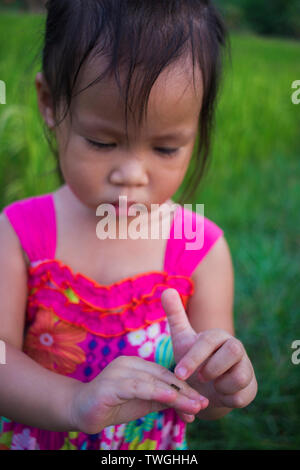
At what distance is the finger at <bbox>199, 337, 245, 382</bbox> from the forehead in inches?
16.2

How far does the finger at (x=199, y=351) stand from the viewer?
79 cm

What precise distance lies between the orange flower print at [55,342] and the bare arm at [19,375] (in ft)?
0.13

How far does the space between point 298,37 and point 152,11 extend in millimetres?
1685

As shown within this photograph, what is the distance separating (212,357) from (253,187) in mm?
2271

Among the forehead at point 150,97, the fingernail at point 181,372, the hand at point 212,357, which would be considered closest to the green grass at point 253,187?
the forehead at point 150,97

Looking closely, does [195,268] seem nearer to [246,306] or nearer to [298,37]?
[246,306]

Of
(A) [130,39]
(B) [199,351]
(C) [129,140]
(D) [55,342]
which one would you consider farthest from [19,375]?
(A) [130,39]

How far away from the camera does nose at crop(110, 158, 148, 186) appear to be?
885 mm

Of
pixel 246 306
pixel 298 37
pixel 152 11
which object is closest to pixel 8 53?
pixel 298 37

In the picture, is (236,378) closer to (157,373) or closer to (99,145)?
(157,373)

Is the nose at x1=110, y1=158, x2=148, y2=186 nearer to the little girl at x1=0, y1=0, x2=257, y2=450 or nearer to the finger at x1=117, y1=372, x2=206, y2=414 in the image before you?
the little girl at x1=0, y1=0, x2=257, y2=450

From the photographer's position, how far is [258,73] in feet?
10.8

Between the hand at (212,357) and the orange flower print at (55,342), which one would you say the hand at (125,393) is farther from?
the orange flower print at (55,342)

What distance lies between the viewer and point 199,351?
0.81 meters
